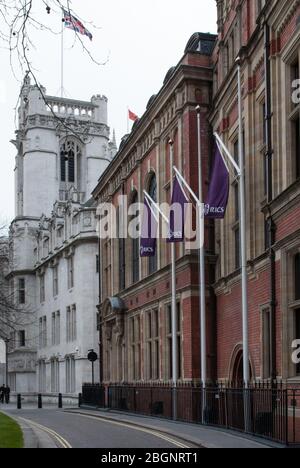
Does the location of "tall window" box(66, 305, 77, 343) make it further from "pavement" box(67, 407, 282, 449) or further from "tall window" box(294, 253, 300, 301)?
"tall window" box(294, 253, 300, 301)

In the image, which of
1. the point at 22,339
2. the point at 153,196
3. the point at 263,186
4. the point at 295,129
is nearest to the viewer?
the point at 295,129

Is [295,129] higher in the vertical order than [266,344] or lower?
higher

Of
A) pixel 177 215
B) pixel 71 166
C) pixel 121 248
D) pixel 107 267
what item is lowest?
pixel 107 267

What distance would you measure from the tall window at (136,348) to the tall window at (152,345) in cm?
208

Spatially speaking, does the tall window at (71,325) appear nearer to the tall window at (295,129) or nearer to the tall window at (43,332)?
the tall window at (43,332)

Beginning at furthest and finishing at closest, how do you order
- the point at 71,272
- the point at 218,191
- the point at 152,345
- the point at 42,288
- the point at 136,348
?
the point at 42,288 < the point at 71,272 < the point at 136,348 < the point at 152,345 < the point at 218,191

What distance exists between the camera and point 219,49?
106 ft

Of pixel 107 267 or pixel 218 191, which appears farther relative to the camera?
pixel 107 267

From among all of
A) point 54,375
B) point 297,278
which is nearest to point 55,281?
point 54,375

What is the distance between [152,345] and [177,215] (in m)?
11.1

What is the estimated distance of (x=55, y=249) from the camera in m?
73.2

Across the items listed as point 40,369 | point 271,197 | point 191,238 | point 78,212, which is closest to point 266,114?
point 271,197

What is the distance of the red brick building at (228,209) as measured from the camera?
2262 cm

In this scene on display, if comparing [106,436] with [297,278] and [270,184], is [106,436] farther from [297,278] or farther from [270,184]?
[270,184]
